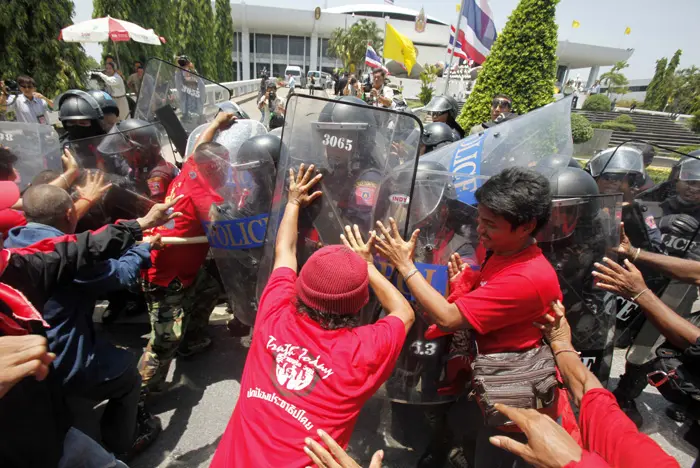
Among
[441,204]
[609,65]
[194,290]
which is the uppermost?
[609,65]

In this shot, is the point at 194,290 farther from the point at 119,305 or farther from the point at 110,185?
the point at 119,305

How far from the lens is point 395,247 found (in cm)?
166

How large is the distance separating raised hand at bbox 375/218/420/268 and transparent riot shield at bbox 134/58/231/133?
279cm

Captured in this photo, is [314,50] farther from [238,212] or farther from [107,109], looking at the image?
[238,212]

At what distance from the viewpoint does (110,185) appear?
8.23ft

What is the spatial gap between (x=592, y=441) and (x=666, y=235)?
7.52 feet

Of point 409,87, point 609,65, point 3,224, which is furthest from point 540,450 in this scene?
point 609,65

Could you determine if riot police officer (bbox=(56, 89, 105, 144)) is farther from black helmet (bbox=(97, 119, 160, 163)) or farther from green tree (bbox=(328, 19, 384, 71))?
green tree (bbox=(328, 19, 384, 71))

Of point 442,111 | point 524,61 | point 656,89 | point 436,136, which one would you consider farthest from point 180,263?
point 656,89

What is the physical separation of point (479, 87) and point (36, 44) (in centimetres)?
1145

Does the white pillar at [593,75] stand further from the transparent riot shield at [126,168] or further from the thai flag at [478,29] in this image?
the transparent riot shield at [126,168]

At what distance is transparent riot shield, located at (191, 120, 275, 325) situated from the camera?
2.17 metres

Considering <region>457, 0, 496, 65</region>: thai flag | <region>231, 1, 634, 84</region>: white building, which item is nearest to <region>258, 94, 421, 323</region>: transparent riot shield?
<region>457, 0, 496, 65</region>: thai flag

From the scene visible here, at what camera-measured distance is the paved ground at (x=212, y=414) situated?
7.68 feet
